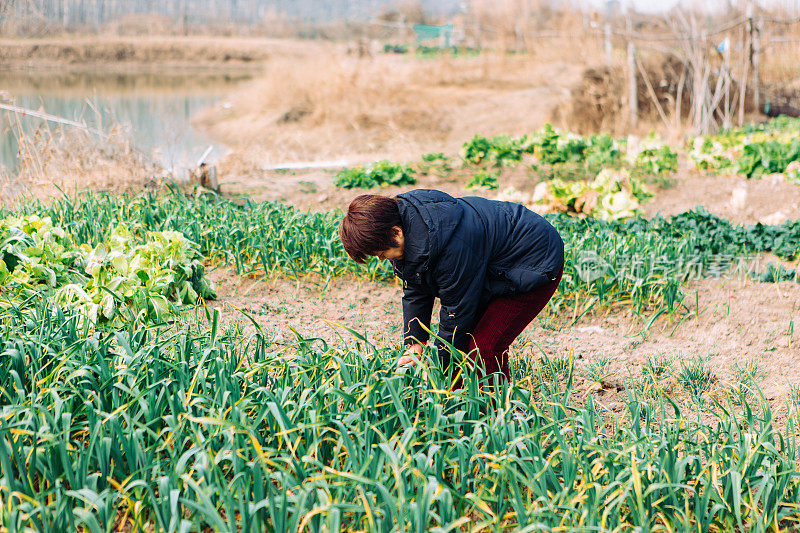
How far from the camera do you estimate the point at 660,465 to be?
7.52 ft

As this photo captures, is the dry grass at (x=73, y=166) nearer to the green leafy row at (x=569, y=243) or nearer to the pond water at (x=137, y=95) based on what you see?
the pond water at (x=137, y=95)

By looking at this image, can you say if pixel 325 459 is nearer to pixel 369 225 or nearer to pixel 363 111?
pixel 369 225

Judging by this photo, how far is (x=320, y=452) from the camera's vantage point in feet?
8.12

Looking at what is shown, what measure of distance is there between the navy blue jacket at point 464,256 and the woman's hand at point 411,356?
0.07m

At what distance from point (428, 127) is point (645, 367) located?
12312mm

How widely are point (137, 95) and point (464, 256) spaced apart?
70.2ft

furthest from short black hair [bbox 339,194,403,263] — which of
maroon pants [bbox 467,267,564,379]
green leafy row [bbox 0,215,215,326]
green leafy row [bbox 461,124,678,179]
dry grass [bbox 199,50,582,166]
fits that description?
dry grass [bbox 199,50,582,166]

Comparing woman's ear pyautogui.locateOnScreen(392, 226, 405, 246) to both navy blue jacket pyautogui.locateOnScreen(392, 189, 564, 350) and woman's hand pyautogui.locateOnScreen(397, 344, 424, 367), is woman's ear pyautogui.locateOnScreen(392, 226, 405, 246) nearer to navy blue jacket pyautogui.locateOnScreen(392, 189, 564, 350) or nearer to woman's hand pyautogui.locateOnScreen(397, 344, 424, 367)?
navy blue jacket pyautogui.locateOnScreen(392, 189, 564, 350)

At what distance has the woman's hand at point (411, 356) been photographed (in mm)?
2872

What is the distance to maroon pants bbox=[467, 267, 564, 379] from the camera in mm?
3062

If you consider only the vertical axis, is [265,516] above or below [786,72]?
below

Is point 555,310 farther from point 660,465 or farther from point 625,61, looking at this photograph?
point 625,61

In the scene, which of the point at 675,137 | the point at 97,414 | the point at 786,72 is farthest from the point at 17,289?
the point at 786,72

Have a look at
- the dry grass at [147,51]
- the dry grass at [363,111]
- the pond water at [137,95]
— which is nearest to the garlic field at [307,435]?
the pond water at [137,95]
